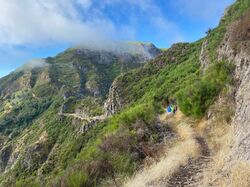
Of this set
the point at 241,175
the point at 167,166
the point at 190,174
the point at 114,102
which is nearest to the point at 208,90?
the point at 167,166

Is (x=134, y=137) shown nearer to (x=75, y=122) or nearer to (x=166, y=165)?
(x=166, y=165)

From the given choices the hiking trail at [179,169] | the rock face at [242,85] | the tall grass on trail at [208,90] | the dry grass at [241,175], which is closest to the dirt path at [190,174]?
the hiking trail at [179,169]

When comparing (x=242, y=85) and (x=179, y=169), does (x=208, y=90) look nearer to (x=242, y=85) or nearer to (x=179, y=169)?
(x=242, y=85)

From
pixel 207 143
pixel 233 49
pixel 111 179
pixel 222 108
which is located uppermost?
pixel 233 49

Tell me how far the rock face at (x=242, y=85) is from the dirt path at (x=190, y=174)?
1086 mm

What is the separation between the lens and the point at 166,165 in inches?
370

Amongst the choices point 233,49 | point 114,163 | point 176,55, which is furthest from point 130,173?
point 176,55

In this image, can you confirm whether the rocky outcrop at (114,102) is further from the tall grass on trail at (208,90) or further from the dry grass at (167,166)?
the dry grass at (167,166)

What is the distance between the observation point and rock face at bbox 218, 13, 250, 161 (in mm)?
7545

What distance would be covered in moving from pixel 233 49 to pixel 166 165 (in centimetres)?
667

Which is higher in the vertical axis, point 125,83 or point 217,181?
point 125,83

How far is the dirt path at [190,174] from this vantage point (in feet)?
26.4

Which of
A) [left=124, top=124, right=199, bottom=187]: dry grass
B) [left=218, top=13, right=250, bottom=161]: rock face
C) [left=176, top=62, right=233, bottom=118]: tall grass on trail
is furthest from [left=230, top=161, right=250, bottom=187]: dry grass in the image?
[left=176, top=62, right=233, bottom=118]: tall grass on trail

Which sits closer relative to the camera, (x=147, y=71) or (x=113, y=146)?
(x=113, y=146)
